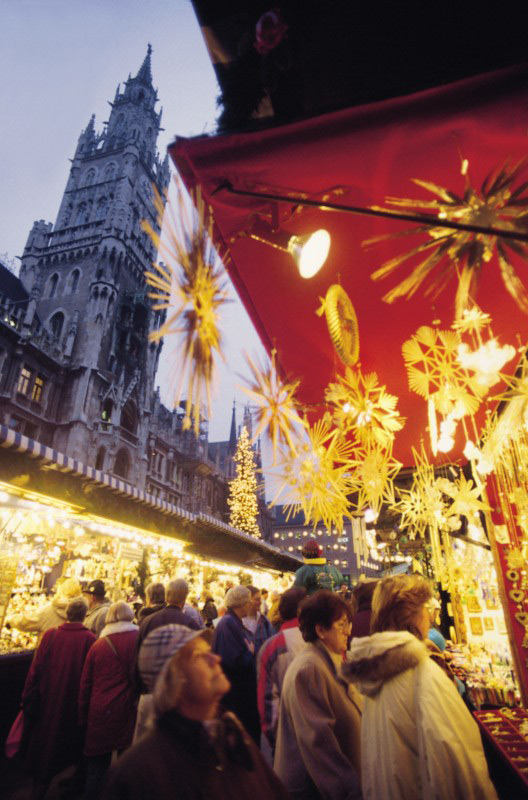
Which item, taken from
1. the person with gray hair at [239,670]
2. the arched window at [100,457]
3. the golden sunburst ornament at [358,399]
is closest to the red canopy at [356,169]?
the golden sunburst ornament at [358,399]

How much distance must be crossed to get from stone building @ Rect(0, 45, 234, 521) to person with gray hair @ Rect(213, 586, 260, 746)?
14625 millimetres

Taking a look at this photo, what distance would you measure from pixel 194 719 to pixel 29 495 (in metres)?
5.67

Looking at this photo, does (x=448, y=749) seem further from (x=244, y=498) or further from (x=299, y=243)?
(x=244, y=498)

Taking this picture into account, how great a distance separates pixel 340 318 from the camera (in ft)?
8.79

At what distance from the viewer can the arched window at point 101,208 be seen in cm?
3139

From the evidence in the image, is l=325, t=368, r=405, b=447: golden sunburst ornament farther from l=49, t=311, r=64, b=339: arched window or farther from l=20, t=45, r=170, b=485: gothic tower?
l=49, t=311, r=64, b=339: arched window

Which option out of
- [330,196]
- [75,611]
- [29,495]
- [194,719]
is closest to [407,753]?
[194,719]

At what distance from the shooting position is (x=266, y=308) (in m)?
2.92

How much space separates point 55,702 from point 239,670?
6.19 ft

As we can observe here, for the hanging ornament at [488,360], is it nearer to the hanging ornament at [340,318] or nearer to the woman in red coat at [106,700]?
the hanging ornament at [340,318]

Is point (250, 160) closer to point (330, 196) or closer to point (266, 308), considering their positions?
point (330, 196)

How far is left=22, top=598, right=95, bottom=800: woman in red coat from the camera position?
3.66 metres

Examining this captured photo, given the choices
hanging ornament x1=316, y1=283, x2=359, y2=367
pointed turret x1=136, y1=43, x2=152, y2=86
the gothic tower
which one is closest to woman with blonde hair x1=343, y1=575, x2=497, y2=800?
hanging ornament x1=316, y1=283, x2=359, y2=367

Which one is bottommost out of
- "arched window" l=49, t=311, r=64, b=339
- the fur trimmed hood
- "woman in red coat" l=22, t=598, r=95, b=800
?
"woman in red coat" l=22, t=598, r=95, b=800
